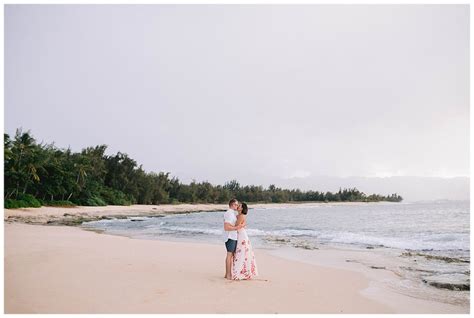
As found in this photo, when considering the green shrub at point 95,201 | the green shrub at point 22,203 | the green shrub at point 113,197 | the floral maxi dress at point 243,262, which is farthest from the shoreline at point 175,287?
the green shrub at point 113,197

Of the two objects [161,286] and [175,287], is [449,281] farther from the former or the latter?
[161,286]

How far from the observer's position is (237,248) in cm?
743

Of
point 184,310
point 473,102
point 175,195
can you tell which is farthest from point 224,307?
point 175,195

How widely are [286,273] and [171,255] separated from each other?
3.48 m

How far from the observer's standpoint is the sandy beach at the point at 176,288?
534cm

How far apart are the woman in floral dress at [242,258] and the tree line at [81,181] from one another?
29917mm

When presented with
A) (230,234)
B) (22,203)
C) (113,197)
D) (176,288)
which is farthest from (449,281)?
(113,197)

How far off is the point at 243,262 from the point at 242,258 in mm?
78

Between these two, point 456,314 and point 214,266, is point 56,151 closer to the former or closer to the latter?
point 214,266

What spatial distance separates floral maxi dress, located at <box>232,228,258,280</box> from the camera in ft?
23.5

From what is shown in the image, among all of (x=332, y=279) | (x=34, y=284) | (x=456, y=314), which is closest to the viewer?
(x=456, y=314)

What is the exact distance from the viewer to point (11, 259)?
8328 millimetres

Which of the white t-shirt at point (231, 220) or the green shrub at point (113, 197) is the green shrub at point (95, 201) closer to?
the green shrub at point (113, 197)

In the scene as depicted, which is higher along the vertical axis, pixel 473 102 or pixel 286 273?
pixel 473 102
